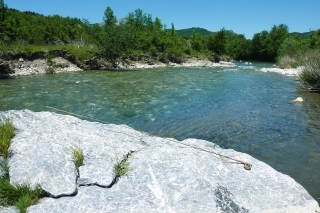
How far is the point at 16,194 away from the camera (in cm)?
511

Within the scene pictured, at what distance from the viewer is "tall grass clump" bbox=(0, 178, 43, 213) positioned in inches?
198

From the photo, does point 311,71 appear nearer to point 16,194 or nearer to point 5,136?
point 5,136

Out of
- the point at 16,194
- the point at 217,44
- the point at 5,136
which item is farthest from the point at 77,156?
the point at 217,44

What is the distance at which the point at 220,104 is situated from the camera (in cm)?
1861

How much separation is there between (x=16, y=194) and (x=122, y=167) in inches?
79.5

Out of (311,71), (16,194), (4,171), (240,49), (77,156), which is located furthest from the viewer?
(240,49)

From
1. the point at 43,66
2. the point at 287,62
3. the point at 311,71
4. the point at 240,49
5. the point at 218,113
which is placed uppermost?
the point at 311,71

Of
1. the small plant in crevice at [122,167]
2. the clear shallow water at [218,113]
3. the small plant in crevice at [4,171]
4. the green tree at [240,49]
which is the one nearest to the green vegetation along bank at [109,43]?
the clear shallow water at [218,113]

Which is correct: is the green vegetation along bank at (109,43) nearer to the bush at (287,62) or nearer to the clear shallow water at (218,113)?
the bush at (287,62)

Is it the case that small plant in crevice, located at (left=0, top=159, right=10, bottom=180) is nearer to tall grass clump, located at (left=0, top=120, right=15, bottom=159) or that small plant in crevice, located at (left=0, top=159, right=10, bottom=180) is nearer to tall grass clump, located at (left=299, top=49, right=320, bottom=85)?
tall grass clump, located at (left=0, top=120, right=15, bottom=159)

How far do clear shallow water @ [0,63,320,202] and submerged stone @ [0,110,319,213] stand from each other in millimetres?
1855

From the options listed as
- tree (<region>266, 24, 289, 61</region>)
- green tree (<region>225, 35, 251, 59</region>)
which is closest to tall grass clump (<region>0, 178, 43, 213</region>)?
tree (<region>266, 24, 289, 61</region>)

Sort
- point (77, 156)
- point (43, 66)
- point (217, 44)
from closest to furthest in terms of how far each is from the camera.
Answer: point (77, 156)
point (43, 66)
point (217, 44)

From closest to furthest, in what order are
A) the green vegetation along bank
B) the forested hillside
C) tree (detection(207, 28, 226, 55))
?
the green vegetation along bank, the forested hillside, tree (detection(207, 28, 226, 55))
